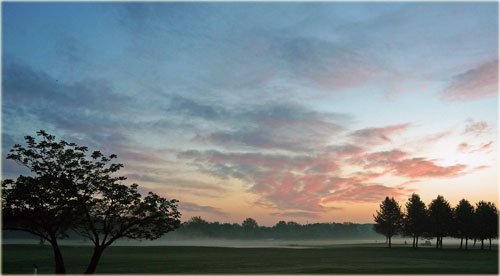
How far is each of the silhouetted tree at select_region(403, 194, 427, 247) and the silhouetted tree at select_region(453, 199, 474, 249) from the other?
28.5ft

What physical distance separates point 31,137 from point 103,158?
7.27m

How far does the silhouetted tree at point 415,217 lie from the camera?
129 m

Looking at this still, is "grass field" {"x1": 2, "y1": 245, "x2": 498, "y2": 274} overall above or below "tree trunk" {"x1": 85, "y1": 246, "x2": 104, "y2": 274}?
below

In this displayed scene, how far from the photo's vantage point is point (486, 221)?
117 meters

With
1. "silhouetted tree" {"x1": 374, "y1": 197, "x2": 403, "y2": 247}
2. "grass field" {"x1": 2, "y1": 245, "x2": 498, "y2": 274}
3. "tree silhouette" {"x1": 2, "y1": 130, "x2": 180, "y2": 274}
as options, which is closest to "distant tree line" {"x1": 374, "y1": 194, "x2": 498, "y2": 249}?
"silhouetted tree" {"x1": 374, "y1": 197, "x2": 403, "y2": 247}

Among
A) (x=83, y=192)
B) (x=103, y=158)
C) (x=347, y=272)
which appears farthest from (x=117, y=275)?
(x=347, y=272)

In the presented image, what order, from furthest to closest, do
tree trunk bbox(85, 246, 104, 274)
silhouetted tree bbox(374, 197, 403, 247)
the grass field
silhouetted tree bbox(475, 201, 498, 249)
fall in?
silhouetted tree bbox(374, 197, 403, 247), silhouetted tree bbox(475, 201, 498, 249), the grass field, tree trunk bbox(85, 246, 104, 274)

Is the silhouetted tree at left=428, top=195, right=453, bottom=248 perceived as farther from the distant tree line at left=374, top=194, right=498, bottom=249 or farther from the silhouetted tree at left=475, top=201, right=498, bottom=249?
the silhouetted tree at left=475, top=201, right=498, bottom=249

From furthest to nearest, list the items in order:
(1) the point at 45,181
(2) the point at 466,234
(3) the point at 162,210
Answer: (2) the point at 466,234, (3) the point at 162,210, (1) the point at 45,181

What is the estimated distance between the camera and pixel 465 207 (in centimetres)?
12269

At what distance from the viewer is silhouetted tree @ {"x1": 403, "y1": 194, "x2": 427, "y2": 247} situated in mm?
129000

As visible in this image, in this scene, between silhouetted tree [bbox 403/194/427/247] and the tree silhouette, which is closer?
the tree silhouette

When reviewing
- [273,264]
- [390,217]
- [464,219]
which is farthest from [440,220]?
[273,264]

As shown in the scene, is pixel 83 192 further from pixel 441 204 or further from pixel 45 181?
pixel 441 204
